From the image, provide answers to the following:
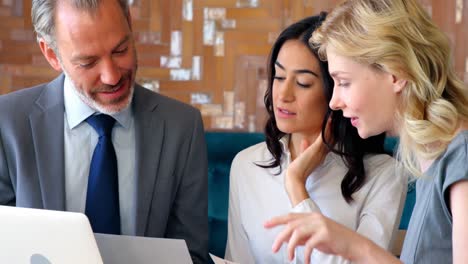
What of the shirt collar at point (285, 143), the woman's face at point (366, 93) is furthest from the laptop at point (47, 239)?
the shirt collar at point (285, 143)

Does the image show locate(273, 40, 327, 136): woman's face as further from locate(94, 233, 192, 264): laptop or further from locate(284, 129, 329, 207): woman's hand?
locate(94, 233, 192, 264): laptop

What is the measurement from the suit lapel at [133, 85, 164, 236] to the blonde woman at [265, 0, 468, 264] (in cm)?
61

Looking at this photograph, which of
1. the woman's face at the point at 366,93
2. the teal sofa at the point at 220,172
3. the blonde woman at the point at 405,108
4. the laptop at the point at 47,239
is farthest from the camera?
the teal sofa at the point at 220,172

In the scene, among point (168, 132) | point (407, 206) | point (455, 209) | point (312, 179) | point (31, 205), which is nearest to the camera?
point (455, 209)

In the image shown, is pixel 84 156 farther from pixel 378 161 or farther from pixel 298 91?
pixel 378 161

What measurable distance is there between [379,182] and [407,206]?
0.48 metres

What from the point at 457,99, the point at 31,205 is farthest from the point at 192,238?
the point at 457,99

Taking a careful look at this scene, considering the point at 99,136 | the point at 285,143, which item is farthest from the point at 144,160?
the point at 285,143

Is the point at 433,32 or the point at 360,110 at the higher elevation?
the point at 433,32

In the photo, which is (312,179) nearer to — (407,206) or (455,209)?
(407,206)

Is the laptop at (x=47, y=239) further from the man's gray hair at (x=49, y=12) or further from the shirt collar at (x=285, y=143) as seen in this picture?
the shirt collar at (x=285, y=143)

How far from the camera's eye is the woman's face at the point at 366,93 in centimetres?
156

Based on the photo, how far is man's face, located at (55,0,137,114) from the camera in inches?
76.3

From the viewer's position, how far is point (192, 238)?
83.0 inches
